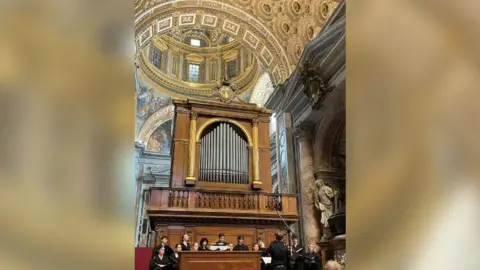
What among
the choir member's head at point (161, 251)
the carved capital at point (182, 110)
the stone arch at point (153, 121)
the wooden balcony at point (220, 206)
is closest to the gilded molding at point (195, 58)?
the stone arch at point (153, 121)

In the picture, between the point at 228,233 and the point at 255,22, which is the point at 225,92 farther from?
the point at 228,233

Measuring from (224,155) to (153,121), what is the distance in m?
10.7

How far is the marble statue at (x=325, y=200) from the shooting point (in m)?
9.66

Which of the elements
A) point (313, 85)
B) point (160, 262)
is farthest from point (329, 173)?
point (160, 262)

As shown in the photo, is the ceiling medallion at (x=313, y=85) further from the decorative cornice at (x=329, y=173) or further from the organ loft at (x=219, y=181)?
the decorative cornice at (x=329, y=173)

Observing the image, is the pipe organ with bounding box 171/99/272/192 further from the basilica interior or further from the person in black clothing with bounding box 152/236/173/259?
the person in black clothing with bounding box 152/236/173/259

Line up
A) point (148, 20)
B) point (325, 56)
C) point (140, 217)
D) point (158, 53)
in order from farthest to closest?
point (158, 53)
point (140, 217)
point (148, 20)
point (325, 56)

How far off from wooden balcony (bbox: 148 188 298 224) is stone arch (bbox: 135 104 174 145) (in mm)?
11285

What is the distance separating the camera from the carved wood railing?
830cm

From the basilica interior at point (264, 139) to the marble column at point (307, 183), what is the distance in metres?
0.03
